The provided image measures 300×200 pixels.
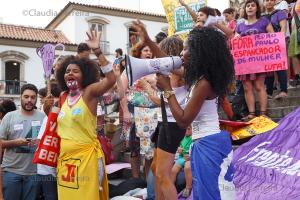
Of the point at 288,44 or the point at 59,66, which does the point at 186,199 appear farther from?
the point at 288,44

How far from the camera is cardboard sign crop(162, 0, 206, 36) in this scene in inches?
293

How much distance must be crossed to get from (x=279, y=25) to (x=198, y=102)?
13.9ft

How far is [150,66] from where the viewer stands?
109 inches

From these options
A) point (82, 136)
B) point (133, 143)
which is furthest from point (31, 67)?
point (82, 136)

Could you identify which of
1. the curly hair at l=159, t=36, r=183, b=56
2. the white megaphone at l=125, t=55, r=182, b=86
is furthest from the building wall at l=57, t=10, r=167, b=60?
the white megaphone at l=125, t=55, r=182, b=86

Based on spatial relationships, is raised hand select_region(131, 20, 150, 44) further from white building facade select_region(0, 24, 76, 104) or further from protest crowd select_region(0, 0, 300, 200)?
white building facade select_region(0, 24, 76, 104)

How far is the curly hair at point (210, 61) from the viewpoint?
269cm

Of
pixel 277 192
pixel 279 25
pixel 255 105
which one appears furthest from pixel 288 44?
pixel 277 192

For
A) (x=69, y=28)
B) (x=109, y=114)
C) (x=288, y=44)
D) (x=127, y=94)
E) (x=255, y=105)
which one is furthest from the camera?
(x=69, y=28)

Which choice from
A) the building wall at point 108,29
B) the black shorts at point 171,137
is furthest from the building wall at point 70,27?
the black shorts at point 171,137

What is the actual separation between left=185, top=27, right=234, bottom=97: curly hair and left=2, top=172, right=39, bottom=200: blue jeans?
2653 mm

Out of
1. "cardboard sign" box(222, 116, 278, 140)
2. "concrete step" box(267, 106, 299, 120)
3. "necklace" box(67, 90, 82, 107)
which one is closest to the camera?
"necklace" box(67, 90, 82, 107)

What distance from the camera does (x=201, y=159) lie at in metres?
2.65

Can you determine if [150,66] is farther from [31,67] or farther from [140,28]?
[31,67]
